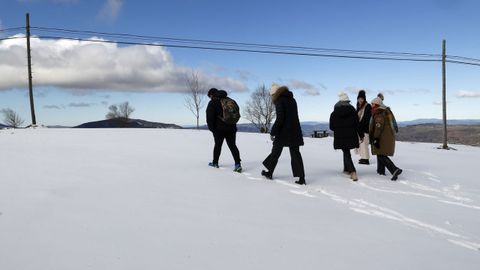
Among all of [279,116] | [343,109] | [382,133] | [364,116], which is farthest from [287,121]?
[364,116]

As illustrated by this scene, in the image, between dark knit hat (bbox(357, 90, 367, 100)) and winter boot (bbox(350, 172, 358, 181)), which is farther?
dark knit hat (bbox(357, 90, 367, 100))

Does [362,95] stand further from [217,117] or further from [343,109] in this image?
[217,117]

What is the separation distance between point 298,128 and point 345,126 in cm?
109

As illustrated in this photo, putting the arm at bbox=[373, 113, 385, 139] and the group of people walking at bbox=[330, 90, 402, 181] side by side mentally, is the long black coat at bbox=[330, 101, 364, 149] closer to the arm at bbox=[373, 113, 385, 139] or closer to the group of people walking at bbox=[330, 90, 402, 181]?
the group of people walking at bbox=[330, 90, 402, 181]

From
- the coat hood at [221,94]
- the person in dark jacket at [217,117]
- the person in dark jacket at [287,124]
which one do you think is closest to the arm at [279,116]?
the person in dark jacket at [287,124]

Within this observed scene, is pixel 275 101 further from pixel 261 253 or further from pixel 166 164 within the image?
pixel 261 253

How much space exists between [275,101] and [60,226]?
4.09m

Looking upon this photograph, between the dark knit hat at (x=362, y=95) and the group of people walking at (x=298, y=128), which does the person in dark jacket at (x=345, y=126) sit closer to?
the group of people walking at (x=298, y=128)

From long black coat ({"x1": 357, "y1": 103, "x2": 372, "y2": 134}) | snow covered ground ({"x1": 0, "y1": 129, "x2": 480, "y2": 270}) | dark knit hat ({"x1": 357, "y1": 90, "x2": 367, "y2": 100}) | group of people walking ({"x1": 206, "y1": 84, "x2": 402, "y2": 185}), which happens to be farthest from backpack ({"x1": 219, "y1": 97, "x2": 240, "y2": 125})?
dark knit hat ({"x1": 357, "y1": 90, "x2": 367, "y2": 100})

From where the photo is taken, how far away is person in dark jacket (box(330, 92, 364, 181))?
7355 millimetres

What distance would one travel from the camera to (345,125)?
7406mm

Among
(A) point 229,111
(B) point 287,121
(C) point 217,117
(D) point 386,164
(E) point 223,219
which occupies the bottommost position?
(E) point 223,219

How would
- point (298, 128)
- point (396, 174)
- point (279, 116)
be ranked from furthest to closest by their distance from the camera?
point (396, 174) < point (298, 128) < point (279, 116)

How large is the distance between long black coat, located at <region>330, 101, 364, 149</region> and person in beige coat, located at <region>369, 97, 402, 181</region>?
57 centimetres
